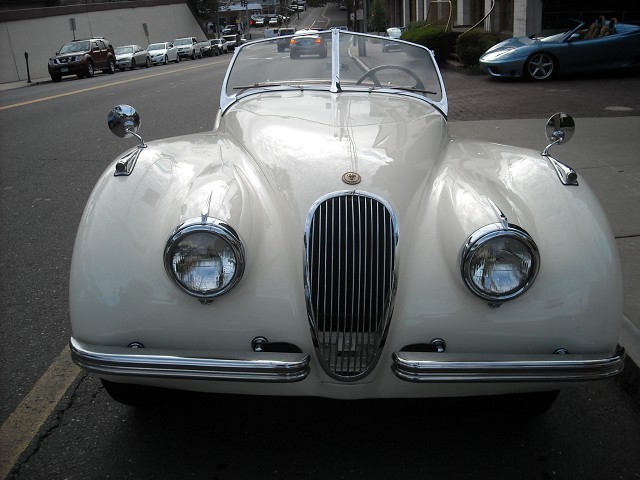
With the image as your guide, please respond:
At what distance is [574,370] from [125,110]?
97.9 inches

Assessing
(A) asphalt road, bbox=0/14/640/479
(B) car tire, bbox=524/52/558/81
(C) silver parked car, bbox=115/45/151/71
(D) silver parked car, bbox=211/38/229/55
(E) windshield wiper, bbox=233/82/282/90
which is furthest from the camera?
(D) silver parked car, bbox=211/38/229/55


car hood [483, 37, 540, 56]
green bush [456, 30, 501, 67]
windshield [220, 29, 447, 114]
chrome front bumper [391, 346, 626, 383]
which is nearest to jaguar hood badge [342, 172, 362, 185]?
chrome front bumper [391, 346, 626, 383]

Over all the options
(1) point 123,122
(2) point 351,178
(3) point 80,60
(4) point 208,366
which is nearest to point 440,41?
(3) point 80,60

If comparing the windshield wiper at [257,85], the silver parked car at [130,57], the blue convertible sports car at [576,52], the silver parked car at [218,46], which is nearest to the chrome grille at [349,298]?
the windshield wiper at [257,85]

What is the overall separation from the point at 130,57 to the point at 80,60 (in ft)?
19.8

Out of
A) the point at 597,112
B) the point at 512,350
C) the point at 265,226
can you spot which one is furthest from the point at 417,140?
the point at 597,112

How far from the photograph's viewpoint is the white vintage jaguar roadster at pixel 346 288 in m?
2.41

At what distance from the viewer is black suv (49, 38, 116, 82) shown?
27.9 meters

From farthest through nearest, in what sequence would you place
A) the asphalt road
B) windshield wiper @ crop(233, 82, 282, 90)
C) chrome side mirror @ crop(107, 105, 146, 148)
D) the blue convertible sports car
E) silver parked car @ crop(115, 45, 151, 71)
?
silver parked car @ crop(115, 45, 151, 71) < the blue convertible sports car < windshield wiper @ crop(233, 82, 282, 90) < chrome side mirror @ crop(107, 105, 146, 148) < the asphalt road

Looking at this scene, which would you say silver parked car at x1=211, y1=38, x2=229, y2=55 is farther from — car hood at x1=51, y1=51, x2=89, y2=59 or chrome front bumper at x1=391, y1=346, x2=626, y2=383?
chrome front bumper at x1=391, y1=346, x2=626, y2=383

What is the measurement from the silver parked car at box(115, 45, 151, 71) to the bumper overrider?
33.7m

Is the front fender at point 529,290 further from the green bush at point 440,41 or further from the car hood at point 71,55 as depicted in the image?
the car hood at point 71,55

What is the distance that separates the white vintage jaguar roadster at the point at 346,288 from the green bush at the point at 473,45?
15.7 meters

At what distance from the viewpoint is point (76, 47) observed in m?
29.2
